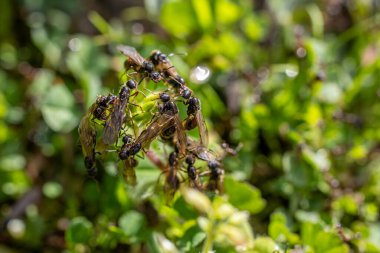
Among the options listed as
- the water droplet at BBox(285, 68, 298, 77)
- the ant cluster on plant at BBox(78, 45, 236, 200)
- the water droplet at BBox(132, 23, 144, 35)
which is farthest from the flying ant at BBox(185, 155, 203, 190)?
the water droplet at BBox(132, 23, 144, 35)

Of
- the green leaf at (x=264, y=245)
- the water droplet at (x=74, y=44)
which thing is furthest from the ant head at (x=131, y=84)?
the water droplet at (x=74, y=44)

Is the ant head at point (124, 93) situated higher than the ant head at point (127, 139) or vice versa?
the ant head at point (124, 93)

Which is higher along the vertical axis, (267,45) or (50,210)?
(267,45)

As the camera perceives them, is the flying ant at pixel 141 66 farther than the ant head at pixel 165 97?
Yes

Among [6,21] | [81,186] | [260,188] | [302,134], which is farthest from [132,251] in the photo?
[6,21]

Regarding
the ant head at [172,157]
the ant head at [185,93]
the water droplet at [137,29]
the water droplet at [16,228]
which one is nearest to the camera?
the ant head at [185,93]

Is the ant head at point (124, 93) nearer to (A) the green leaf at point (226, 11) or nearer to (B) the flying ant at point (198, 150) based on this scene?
(B) the flying ant at point (198, 150)

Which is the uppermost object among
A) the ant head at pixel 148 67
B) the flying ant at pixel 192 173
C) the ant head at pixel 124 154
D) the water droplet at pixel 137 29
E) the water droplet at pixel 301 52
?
the water droplet at pixel 137 29

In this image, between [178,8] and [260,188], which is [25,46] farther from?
[260,188]

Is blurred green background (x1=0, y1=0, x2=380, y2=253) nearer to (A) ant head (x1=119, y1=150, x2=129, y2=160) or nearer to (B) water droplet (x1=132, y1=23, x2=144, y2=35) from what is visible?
(B) water droplet (x1=132, y1=23, x2=144, y2=35)
